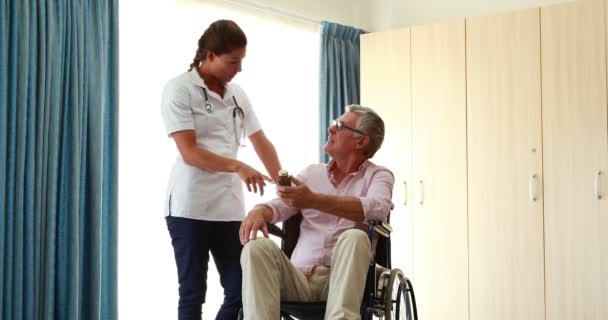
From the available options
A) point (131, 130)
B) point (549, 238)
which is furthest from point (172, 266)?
point (549, 238)

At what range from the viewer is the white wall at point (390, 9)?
4469 millimetres

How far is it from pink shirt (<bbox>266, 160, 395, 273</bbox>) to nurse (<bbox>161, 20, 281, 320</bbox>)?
237mm

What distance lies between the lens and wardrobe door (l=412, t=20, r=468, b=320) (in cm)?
408

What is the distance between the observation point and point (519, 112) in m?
3.88

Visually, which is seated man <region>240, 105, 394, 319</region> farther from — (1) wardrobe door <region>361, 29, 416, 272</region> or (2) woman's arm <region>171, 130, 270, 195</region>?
(1) wardrobe door <region>361, 29, 416, 272</region>

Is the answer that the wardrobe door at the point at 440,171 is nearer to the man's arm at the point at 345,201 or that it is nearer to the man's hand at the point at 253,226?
the man's arm at the point at 345,201

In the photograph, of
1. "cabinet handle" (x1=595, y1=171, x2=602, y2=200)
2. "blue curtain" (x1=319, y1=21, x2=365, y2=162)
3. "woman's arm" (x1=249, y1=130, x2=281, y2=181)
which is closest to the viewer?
"woman's arm" (x1=249, y1=130, x2=281, y2=181)

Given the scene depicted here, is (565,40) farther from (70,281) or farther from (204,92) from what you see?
(70,281)


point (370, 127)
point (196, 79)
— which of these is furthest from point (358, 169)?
point (196, 79)

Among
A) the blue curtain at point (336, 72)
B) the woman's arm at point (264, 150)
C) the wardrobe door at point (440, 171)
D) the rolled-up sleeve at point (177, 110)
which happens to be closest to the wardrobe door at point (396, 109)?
the wardrobe door at point (440, 171)

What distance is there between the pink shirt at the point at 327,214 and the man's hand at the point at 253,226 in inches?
4.0

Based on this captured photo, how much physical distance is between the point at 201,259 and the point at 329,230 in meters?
0.50

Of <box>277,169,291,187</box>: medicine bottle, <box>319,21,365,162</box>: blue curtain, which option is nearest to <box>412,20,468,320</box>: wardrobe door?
<box>319,21,365,162</box>: blue curtain

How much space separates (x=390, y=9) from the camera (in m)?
5.07
